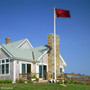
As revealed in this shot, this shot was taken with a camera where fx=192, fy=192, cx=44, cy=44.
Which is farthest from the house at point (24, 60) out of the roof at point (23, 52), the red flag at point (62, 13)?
the red flag at point (62, 13)

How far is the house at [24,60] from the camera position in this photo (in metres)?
24.6

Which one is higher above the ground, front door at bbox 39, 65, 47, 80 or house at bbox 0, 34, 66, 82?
house at bbox 0, 34, 66, 82

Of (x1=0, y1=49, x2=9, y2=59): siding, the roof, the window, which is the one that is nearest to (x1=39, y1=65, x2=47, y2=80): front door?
the roof

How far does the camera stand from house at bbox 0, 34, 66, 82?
2462 cm

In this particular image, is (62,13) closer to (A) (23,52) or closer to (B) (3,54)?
(A) (23,52)

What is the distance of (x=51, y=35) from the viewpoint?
2903cm

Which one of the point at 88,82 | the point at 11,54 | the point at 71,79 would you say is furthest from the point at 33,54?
the point at 88,82

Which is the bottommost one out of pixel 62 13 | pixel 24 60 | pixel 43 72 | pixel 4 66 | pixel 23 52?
pixel 43 72

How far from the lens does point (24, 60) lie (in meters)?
25.7

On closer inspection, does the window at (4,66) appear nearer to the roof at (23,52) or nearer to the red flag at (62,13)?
the roof at (23,52)

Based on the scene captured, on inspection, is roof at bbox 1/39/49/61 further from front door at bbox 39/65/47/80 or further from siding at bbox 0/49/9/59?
front door at bbox 39/65/47/80

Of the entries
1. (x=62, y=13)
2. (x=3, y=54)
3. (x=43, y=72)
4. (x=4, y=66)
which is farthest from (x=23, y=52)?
(x=62, y=13)

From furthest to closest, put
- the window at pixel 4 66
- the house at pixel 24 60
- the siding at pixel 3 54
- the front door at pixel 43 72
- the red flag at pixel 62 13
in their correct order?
the front door at pixel 43 72, the siding at pixel 3 54, the window at pixel 4 66, the house at pixel 24 60, the red flag at pixel 62 13

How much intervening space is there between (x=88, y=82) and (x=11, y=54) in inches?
406
